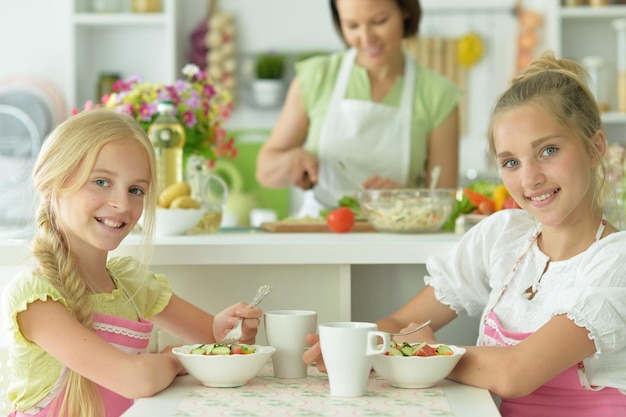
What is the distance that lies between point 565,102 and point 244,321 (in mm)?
610

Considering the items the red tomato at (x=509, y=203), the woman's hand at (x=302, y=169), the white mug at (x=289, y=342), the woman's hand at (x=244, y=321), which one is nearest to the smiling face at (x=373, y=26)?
the woman's hand at (x=302, y=169)

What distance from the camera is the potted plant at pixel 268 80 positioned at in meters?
4.38

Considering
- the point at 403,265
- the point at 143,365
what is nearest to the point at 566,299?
the point at 403,265

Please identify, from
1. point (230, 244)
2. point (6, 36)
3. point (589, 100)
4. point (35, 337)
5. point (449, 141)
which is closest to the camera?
point (35, 337)

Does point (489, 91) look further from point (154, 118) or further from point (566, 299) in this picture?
point (566, 299)

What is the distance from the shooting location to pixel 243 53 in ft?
14.8

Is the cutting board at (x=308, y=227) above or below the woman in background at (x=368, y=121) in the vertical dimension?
below

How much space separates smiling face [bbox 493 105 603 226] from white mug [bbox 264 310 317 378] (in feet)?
1.33

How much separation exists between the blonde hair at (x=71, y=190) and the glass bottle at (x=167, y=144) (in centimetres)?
51

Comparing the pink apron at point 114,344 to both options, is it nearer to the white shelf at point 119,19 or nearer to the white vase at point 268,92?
the white shelf at point 119,19

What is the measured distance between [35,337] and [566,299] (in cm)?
78

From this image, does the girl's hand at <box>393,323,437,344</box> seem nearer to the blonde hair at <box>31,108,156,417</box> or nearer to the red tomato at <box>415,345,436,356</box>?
the red tomato at <box>415,345,436,356</box>

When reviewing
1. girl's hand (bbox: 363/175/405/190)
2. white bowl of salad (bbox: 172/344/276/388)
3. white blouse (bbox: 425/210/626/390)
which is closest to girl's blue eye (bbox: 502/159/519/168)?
white blouse (bbox: 425/210/626/390)

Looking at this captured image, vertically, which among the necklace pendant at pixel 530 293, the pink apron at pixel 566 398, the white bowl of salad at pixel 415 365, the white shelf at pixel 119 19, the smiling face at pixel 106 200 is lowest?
A: the pink apron at pixel 566 398
